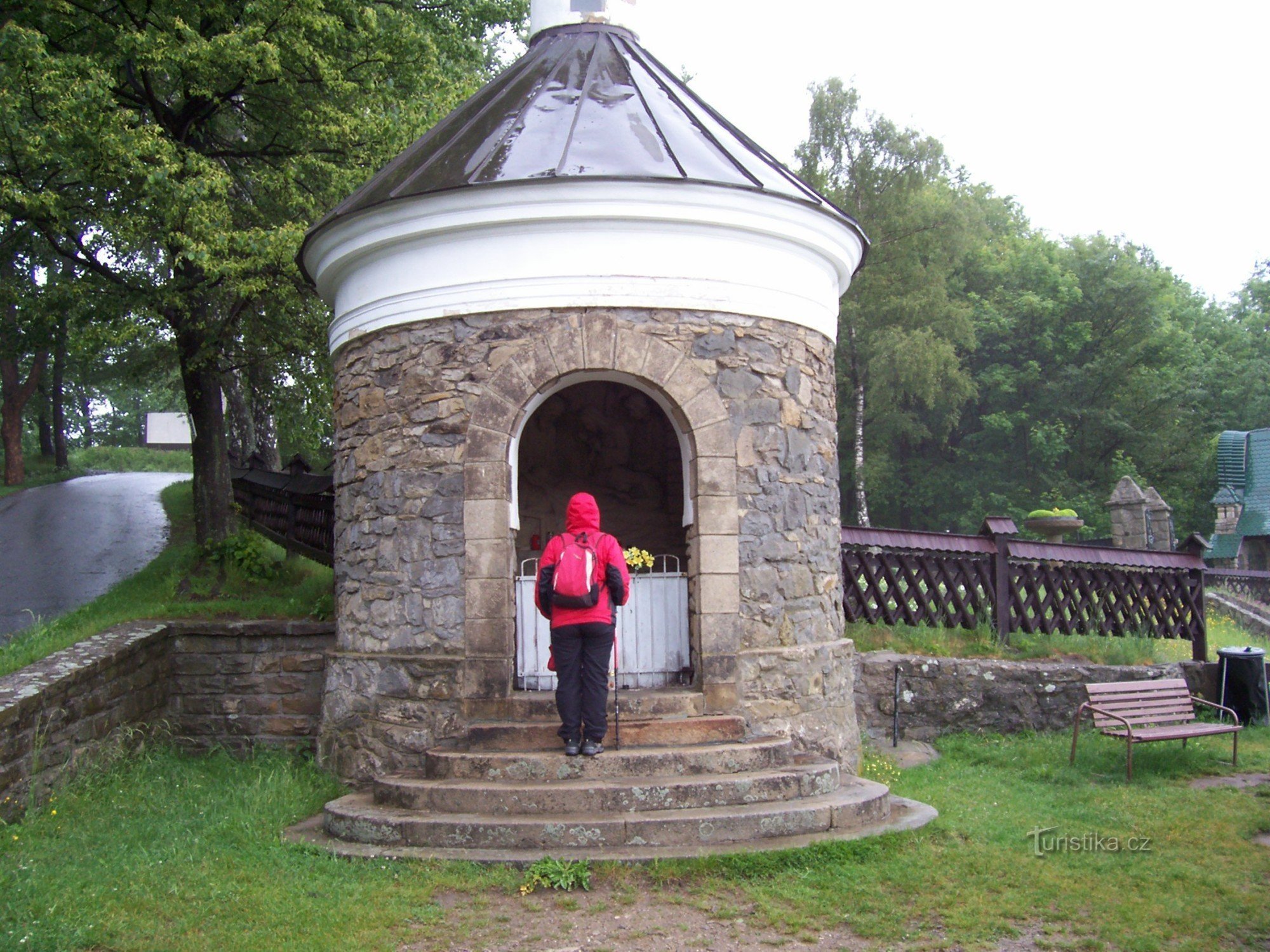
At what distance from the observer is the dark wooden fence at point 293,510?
11.0 meters

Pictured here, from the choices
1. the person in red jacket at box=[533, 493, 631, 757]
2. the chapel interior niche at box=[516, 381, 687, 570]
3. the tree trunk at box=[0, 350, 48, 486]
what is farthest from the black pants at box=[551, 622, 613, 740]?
the tree trunk at box=[0, 350, 48, 486]

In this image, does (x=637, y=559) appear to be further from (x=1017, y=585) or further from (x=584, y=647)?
(x=1017, y=585)

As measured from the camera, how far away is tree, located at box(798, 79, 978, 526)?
2469 cm

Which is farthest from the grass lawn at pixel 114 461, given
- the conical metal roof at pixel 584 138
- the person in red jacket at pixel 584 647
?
the person in red jacket at pixel 584 647

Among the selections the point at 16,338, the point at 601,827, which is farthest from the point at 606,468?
the point at 16,338

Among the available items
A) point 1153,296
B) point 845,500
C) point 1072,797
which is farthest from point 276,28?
point 1153,296

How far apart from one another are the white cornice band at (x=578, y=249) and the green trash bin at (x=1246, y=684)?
5.71 metres

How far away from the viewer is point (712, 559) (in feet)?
23.6

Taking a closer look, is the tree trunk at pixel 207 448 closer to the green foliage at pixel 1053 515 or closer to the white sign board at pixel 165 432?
the green foliage at pixel 1053 515

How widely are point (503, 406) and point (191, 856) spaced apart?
3.26 meters

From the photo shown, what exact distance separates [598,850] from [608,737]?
3.44 ft

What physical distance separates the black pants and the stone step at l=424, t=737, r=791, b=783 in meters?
0.19

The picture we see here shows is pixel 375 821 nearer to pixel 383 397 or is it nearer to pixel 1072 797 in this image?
pixel 383 397

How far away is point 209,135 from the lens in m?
12.3
